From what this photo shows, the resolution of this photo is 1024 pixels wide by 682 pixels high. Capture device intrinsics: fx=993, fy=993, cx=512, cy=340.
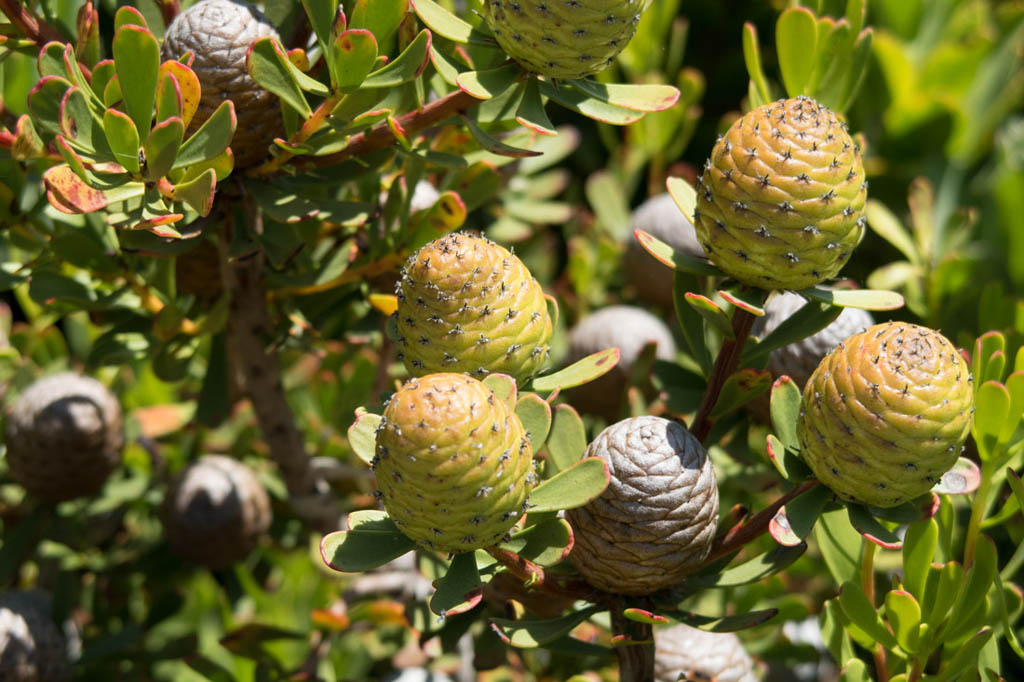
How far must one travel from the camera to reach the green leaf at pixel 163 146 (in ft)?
3.31

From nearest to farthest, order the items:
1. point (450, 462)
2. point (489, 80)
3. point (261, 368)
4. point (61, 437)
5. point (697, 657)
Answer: point (450, 462), point (489, 80), point (697, 657), point (261, 368), point (61, 437)

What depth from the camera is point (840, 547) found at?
1.28 meters

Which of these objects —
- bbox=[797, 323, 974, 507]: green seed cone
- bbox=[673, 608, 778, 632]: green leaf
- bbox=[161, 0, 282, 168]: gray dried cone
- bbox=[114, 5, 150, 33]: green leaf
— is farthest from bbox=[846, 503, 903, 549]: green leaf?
bbox=[114, 5, 150, 33]: green leaf

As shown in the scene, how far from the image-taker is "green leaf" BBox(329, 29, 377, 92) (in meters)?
1.02

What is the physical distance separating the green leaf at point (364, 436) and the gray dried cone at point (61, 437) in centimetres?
81

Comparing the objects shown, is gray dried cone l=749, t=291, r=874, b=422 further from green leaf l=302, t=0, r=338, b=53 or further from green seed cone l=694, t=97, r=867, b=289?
green leaf l=302, t=0, r=338, b=53

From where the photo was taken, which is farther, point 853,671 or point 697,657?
point 697,657

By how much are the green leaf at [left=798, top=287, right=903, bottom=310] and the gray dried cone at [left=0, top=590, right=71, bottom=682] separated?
1174 millimetres

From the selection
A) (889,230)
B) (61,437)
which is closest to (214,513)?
(61,437)

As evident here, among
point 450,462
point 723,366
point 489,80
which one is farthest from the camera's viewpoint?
point 723,366

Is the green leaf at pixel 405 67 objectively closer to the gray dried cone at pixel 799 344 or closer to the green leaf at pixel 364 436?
the green leaf at pixel 364 436

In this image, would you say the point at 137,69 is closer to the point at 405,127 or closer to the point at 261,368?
the point at 405,127

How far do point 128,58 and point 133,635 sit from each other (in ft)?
3.16

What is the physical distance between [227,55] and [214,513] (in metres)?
0.85
